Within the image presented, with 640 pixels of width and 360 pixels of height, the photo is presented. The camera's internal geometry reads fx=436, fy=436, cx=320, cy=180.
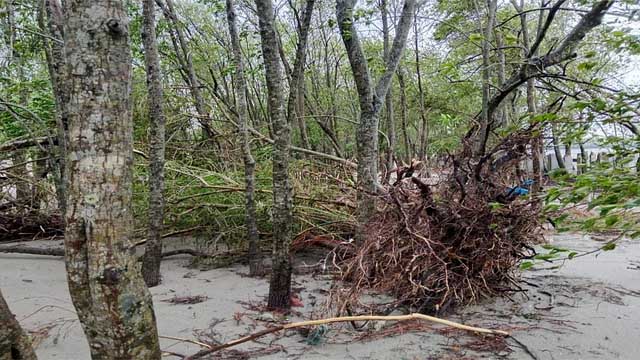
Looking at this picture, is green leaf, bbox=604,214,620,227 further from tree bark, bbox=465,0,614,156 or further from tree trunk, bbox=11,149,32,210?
tree trunk, bbox=11,149,32,210

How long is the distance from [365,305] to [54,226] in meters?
5.70

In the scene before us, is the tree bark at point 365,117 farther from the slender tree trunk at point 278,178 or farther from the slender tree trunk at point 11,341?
the slender tree trunk at point 11,341

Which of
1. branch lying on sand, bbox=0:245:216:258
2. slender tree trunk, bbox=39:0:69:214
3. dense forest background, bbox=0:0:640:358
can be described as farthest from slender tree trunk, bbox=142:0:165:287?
branch lying on sand, bbox=0:245:216:258

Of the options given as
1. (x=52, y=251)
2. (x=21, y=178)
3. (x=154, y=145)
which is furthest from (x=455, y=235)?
(x=21, y=178)

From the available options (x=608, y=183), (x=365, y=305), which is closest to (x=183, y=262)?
(x=365, y=305)

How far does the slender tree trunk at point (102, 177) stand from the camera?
1672mm

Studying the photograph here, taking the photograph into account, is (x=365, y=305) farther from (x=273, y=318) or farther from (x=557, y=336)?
(x=557, y=336)

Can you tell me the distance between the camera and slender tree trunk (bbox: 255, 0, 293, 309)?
350cm

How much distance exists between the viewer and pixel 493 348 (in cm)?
279

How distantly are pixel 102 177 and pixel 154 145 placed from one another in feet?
9.16

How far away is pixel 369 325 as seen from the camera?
315 centimetres

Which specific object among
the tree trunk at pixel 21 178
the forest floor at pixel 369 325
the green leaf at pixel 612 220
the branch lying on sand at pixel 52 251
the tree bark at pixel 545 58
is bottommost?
the forest floor at pixel 369 325

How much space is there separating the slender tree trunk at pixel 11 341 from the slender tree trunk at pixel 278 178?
182cm

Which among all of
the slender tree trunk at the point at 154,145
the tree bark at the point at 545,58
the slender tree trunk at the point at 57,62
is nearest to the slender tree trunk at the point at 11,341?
the slender tree trunk at the point at 57,62
